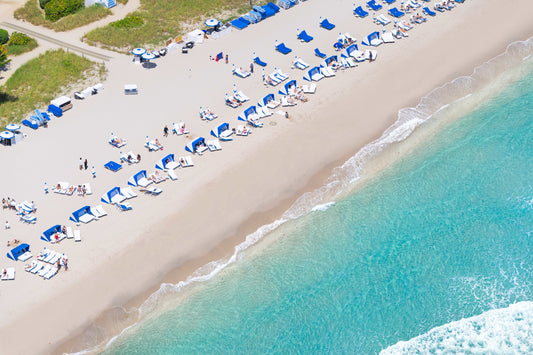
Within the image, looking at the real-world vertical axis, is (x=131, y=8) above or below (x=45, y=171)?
above

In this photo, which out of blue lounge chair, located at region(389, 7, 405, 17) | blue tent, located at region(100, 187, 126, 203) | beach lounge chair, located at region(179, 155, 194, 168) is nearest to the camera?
blue tent, located at region(100, 187, 126, 203)

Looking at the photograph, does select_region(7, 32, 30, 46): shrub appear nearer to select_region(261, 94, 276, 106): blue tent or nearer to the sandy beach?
the sandy beach

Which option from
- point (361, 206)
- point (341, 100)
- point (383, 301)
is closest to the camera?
point (383, 301)

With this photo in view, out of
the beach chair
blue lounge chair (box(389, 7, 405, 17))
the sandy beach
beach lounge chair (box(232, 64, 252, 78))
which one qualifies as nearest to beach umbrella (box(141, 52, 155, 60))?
the sandy beach

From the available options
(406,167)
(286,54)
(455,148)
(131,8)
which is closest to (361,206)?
(406,167)

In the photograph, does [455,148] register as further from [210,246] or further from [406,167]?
[210,246]

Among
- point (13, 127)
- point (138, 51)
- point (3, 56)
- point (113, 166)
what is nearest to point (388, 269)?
point (113, 166)
